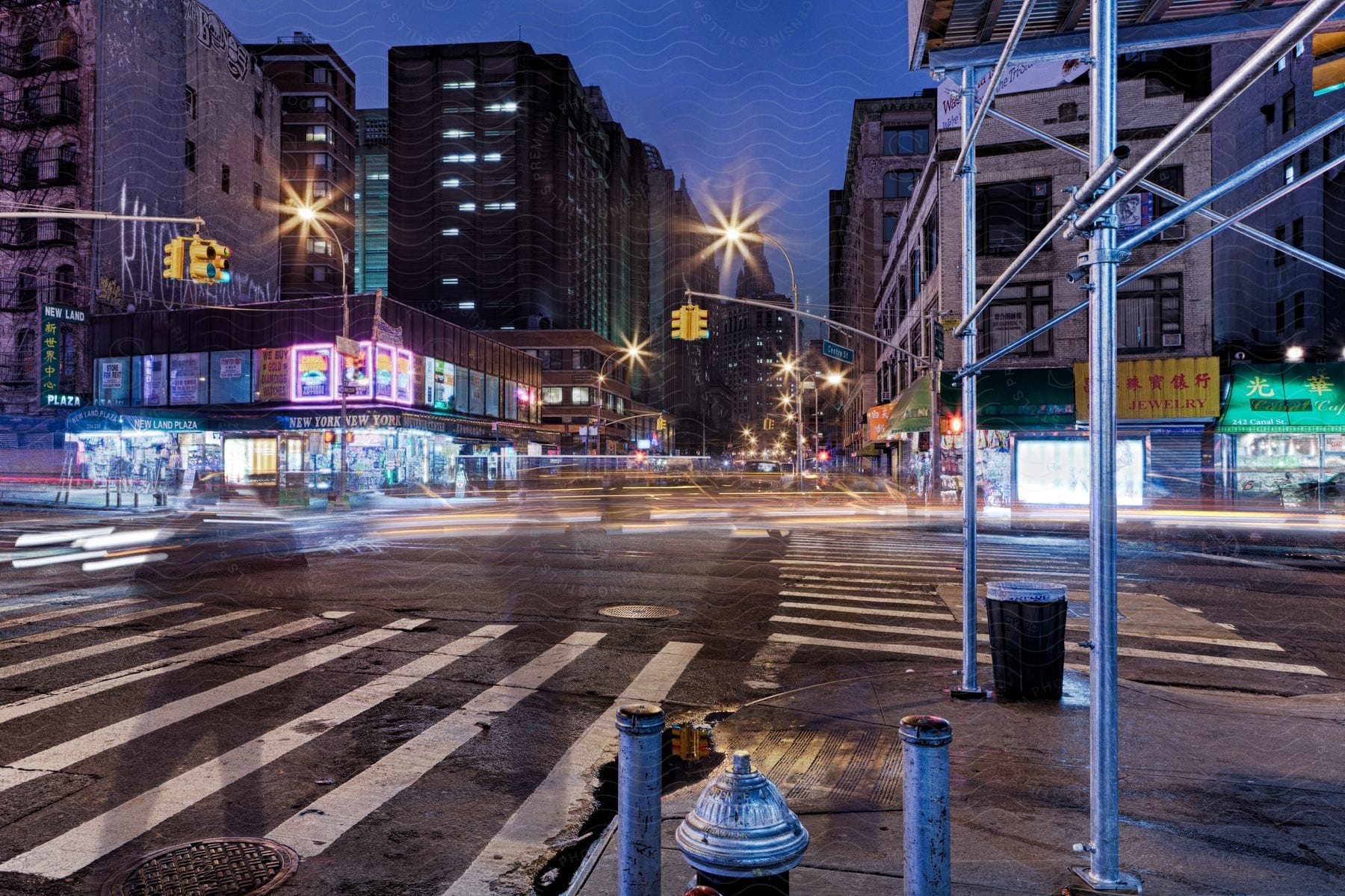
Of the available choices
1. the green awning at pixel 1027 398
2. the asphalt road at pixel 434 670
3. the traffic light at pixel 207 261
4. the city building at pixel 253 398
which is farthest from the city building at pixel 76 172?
the green awning at pixel 1027 398

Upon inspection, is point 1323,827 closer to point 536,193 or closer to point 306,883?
point 306,883

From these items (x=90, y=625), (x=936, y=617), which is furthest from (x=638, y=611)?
(x=90, y=625)

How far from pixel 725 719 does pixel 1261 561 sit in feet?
53.4

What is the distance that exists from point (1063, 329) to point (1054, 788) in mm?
29780

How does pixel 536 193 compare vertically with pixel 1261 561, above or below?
above

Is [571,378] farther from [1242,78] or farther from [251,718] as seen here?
[1242,78]

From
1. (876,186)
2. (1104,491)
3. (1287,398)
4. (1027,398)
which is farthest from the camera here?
(876,186)

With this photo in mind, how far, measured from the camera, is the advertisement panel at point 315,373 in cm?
4491

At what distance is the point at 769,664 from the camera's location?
8.89 m

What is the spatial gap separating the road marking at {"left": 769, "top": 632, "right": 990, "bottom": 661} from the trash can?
1754 millimetres

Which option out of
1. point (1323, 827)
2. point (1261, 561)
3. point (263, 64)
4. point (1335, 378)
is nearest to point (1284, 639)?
point (1323, 827)

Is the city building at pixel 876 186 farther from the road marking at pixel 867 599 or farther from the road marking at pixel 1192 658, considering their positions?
the road marking at pixel 1192 658

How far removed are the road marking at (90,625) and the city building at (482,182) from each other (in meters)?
95.8

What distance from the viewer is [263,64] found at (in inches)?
3071
